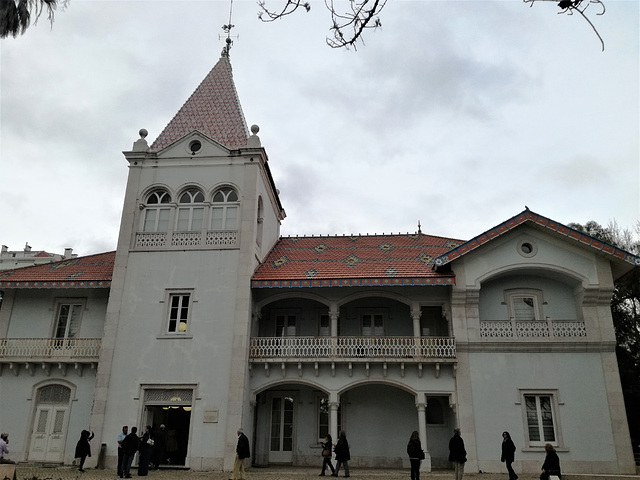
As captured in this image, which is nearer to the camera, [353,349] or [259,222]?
Answer: [353,349]

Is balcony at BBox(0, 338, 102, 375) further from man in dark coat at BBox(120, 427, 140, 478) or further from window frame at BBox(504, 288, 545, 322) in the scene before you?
window frame at BBox(504, 288, 545, 322)

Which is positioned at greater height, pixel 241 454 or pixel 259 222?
pixel 259 222

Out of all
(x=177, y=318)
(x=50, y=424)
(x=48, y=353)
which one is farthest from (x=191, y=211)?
(x=50, y=424)

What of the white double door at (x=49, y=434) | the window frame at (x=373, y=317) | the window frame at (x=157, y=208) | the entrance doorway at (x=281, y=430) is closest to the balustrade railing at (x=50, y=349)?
the white double door at (x=49, y=434)

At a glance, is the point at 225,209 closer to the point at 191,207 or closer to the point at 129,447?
the point at 191,207

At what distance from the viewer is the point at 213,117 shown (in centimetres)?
2456

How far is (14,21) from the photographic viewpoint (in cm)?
1064

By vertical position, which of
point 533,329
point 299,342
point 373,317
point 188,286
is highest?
point 188,286

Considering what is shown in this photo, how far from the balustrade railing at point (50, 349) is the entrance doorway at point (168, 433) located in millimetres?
3361

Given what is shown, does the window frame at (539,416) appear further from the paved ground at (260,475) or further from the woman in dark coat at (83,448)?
the woman in dark coat at (83,448)

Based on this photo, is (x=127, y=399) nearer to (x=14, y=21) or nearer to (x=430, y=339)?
(x=430, y=339)

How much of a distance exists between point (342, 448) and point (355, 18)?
1517cm

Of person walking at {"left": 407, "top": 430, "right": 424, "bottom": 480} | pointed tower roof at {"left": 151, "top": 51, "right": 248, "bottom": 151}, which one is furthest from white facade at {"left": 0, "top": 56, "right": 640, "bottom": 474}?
person walking at {"left": 407, "top": 430, "right": 424, "bottom": 480}

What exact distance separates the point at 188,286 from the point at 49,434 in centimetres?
799
